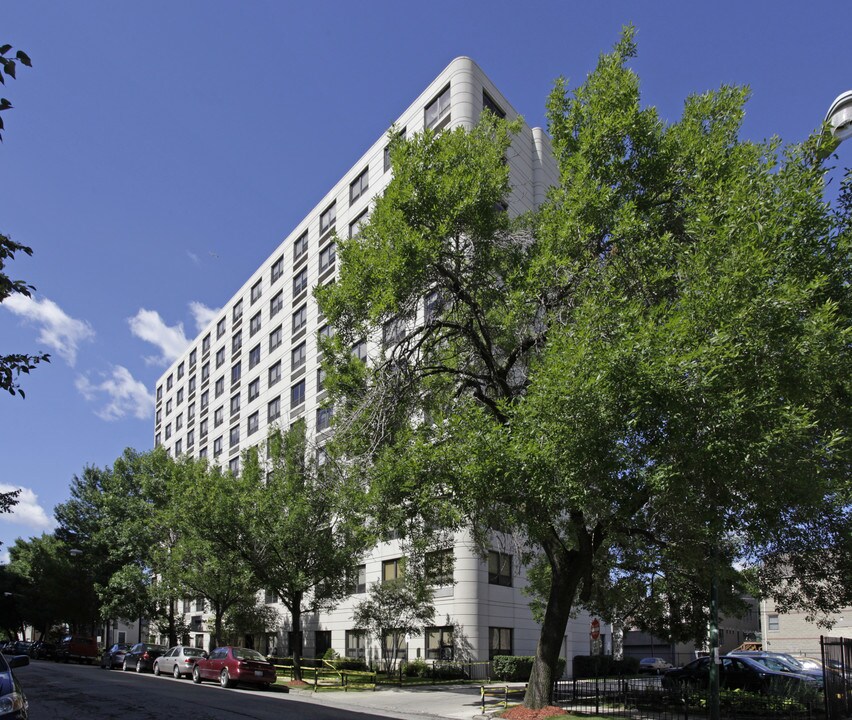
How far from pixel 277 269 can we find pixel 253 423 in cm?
1205

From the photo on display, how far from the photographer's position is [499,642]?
34.0 metres

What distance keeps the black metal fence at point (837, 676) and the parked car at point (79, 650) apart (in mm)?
42696

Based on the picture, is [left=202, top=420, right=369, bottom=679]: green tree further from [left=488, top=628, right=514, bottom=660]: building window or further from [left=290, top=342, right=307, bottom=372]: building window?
[left=290, top=342, right=307, bottom=372]: building window

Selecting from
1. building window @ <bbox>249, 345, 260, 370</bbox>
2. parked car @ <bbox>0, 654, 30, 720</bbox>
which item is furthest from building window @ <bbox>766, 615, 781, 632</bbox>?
parked car @ <bbox>0, 654, 30, 720</bbox>

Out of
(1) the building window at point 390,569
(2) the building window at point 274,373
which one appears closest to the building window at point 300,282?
(2) the building window at point 274,373

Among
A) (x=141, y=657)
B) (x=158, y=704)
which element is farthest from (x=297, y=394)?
(x=158, y=704)

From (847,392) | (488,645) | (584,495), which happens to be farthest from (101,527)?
(847,392)

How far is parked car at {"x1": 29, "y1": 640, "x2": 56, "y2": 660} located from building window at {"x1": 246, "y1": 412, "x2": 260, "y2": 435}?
18.9m

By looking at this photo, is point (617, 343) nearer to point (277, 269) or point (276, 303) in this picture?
point (276, 303)

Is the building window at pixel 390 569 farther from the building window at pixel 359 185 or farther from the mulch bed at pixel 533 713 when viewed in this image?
the building window at pixel 359 185

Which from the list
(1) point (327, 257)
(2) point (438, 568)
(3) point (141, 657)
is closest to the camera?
(2) point (438, 568)

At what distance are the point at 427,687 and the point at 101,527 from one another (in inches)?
1255

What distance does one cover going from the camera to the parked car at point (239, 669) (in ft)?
82.8

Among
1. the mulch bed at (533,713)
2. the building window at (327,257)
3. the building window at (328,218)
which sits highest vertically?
the building window at (328,218)
